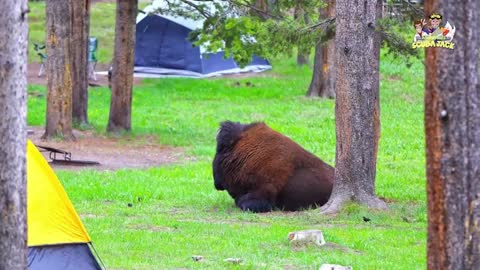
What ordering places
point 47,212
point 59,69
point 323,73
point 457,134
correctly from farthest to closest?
point 323,73
point 59,69
point 47,212
point 457,134

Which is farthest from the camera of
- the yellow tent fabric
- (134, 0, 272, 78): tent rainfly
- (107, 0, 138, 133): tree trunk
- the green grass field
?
(134, 0, 272, 78): tent rainfly

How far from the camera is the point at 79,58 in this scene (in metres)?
21.8

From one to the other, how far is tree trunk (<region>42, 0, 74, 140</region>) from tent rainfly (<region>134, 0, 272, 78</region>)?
14.7 metres

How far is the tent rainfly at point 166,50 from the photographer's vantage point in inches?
1377

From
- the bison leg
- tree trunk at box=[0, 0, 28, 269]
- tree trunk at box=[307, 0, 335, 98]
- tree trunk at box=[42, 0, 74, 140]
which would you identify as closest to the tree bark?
tree trunk at box=[307, 0, 335, 98]

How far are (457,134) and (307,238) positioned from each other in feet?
15.0

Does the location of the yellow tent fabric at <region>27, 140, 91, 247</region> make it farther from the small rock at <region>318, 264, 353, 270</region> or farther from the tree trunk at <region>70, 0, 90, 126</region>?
the tree trunk at <region>70, 0, 90, 126</region>

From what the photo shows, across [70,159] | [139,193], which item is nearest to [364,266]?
[139,193]

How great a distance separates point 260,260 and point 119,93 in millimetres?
12633

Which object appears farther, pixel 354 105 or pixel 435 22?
pixel 354 105

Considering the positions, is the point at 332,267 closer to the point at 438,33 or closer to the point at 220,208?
the point at 438,33

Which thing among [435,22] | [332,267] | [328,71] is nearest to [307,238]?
[332,267]

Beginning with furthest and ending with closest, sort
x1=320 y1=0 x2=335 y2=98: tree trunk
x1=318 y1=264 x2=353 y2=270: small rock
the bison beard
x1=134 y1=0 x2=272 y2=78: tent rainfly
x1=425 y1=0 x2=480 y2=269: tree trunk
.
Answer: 1. x1=134 y1=0 x2=272 y2=78: tent rainfly
2. x1=320 y1=0 x2=335 y2=98: tree trunk
3. the bison beard
4. x1=318 y1=264 x2=353 y2=270: small rock
5. x1=425 y1=0 x2=480 y2=269: tree trunk

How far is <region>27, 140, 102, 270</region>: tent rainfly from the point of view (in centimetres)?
871
